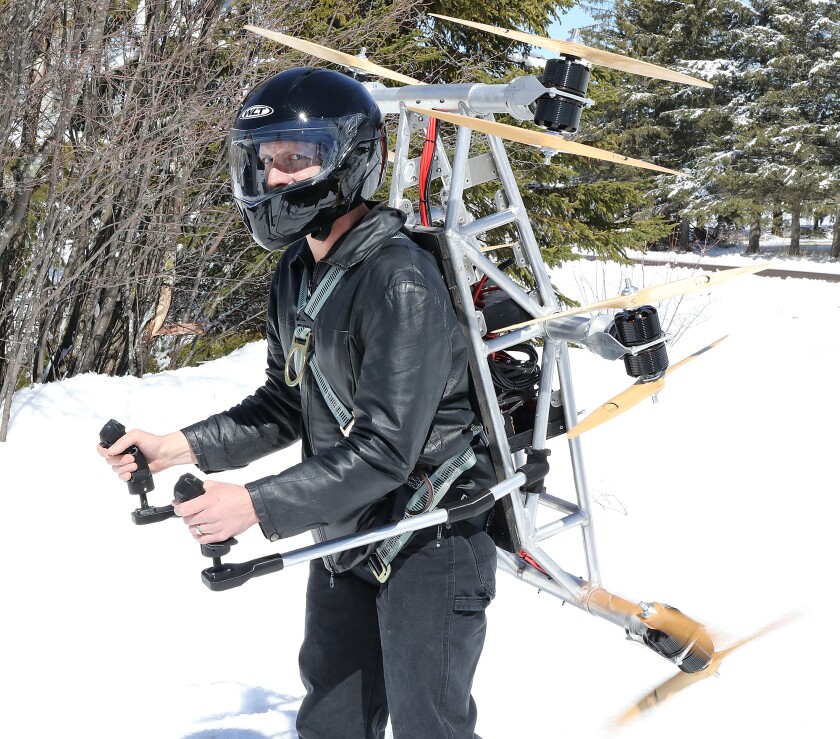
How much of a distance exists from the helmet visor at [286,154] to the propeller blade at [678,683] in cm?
163

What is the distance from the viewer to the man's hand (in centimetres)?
158

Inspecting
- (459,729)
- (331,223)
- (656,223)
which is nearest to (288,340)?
(331,223)

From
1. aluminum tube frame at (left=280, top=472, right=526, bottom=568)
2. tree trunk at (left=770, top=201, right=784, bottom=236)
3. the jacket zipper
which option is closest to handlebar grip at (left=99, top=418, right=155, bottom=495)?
the jacket zipper

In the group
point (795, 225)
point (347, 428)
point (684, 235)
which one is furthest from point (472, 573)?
point (684, 235)

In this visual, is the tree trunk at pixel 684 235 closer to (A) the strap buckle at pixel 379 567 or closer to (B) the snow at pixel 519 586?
(B) the snow at pixel 519 586

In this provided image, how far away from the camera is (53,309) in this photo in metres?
6.86

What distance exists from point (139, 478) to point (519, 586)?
10.3 feet

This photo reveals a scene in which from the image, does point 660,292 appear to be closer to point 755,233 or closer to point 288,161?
point 288,161

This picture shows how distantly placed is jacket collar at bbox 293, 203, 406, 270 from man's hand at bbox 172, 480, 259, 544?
555mm

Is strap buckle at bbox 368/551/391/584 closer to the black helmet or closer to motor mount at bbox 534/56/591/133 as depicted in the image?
the black helmet

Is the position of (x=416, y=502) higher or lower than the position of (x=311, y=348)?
lower

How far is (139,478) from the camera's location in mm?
2072

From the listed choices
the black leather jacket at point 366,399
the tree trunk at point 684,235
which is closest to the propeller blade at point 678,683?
the black leather jacket at point 366,399

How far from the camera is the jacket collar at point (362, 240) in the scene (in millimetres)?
1890
